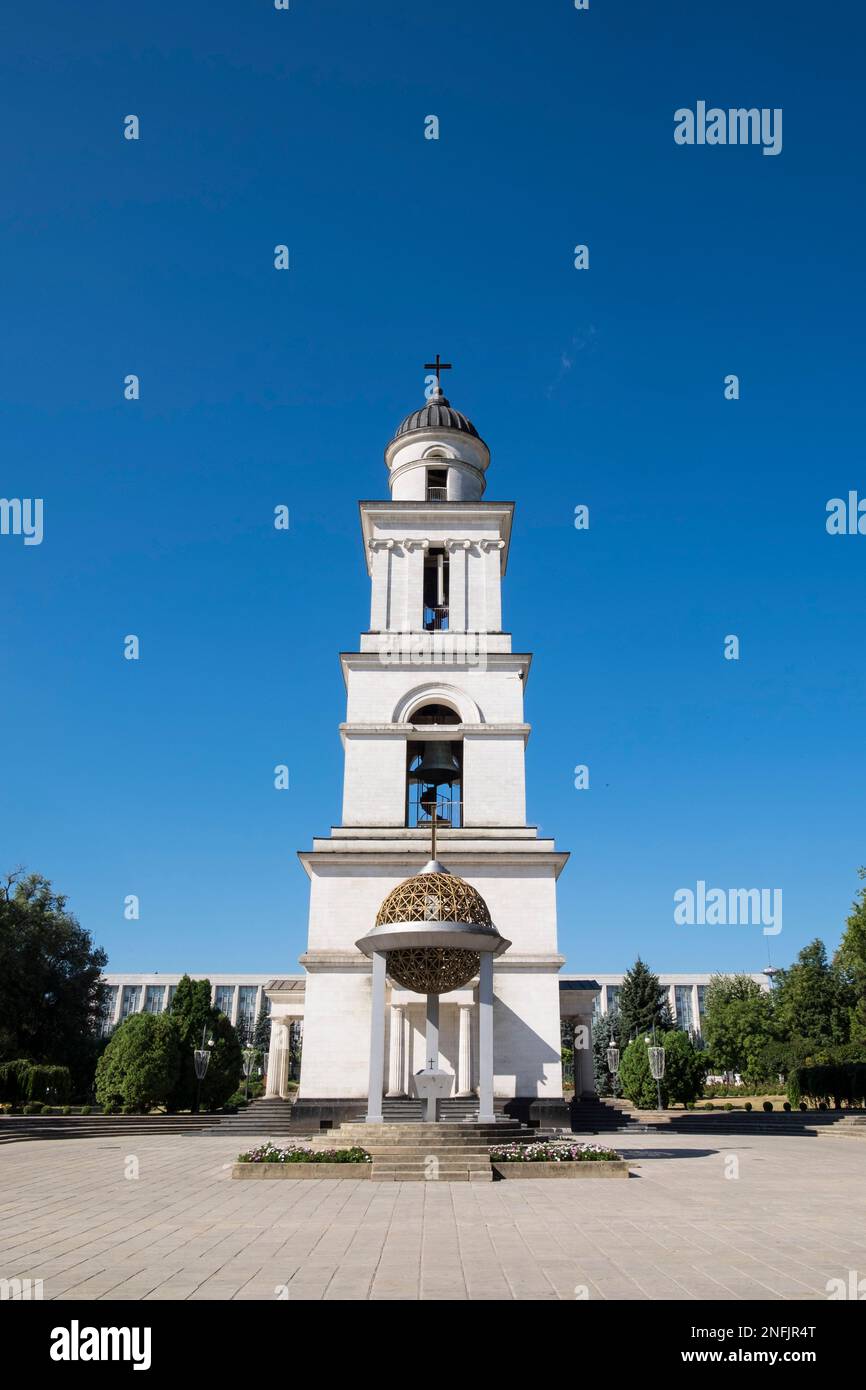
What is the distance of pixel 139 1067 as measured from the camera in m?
34.4

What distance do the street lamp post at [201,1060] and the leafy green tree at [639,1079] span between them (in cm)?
1856

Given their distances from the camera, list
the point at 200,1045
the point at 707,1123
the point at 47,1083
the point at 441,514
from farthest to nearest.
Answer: the point at 200,1045 → the point at 47,1083 → the point at 707,1123 → the point at 441,514

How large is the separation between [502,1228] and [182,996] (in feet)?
107

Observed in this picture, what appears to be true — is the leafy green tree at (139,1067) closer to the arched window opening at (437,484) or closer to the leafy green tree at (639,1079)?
the leafy green tree at (639,1079)

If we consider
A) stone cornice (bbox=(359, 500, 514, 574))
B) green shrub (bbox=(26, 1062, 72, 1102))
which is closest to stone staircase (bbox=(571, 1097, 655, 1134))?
stone cornice (bbox=(359, 500, 514, 574))

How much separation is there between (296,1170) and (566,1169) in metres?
4.65

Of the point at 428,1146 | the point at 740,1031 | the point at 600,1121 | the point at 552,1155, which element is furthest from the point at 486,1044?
the point at 740,1031

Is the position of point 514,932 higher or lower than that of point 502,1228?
higher

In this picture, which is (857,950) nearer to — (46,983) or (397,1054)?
(397,1054)

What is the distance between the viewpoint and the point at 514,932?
26047mm

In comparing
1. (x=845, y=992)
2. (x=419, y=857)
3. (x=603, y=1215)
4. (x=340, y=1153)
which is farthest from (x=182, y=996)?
(x=845, y=992)
